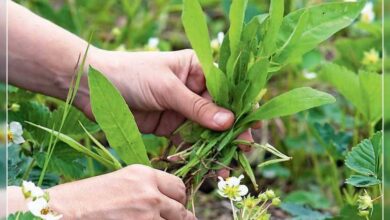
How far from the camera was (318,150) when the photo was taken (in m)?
2.30

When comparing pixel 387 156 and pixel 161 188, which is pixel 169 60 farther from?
pixel 387 156

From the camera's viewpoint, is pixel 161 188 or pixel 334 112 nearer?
pixel 161 188

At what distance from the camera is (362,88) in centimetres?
180

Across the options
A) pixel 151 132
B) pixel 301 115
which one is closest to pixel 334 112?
pixel 301 115

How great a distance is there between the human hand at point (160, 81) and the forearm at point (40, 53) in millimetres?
45

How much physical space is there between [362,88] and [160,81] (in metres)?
0.42

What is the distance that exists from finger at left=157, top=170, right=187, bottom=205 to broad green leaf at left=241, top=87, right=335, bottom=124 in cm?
Answer: 20

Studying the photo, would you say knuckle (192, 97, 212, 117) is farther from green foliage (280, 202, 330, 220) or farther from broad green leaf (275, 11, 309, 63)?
green foliage (280, 202, 330, 220)

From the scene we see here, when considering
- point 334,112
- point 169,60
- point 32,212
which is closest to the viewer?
point 32,212

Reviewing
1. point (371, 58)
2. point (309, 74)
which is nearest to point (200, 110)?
point (371, 58)

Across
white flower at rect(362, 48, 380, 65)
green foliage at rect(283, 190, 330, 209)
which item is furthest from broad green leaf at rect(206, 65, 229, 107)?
white flower at rect(362, 48, 380, 65)

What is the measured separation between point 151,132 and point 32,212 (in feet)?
1.87

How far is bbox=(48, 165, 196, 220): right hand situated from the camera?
126 centimetres

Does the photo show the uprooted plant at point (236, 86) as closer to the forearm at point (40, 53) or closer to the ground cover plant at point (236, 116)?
the ground cover plant at point (236, 116)
